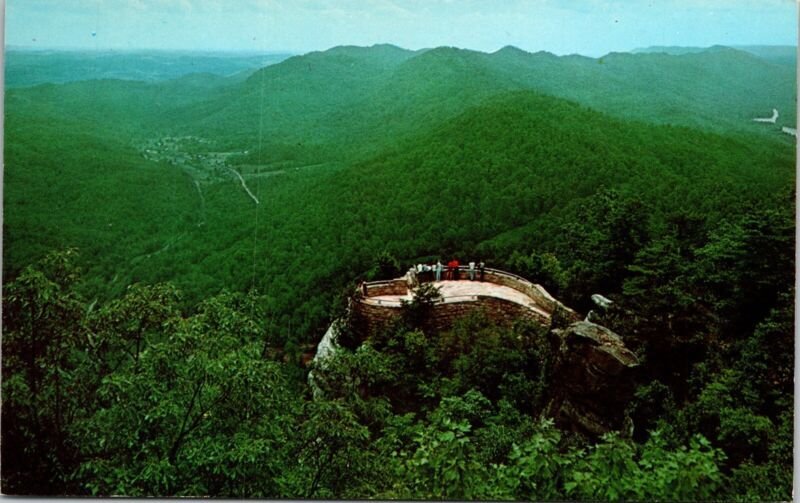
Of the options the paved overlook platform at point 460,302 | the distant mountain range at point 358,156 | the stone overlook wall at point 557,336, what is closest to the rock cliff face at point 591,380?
the stone overlook wall at point 557,336

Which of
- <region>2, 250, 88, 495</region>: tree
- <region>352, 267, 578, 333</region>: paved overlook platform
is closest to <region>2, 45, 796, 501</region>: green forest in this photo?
<region>2, 250, 88, 495</region>: tree

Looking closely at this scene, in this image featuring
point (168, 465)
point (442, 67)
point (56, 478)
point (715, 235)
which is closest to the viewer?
point (168, 465)

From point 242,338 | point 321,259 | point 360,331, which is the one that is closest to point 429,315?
point 360,331

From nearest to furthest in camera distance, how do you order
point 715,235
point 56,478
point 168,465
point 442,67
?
1. point 168,465
2. point 56,478
3. point 715,235
4. point 442,67

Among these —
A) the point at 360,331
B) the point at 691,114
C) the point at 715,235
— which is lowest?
the point at 360,331

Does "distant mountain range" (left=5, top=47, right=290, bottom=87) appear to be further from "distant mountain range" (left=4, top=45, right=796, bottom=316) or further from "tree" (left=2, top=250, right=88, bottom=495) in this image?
"tree" (left=2, top=250, right=88, bottom=495)

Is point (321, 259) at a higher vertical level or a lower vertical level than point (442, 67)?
lower

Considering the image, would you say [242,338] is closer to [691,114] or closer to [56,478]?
[56,478]

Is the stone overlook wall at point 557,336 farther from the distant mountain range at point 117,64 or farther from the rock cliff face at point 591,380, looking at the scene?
the distant mountain range at point 117,64

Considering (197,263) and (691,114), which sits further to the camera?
(691,114)
